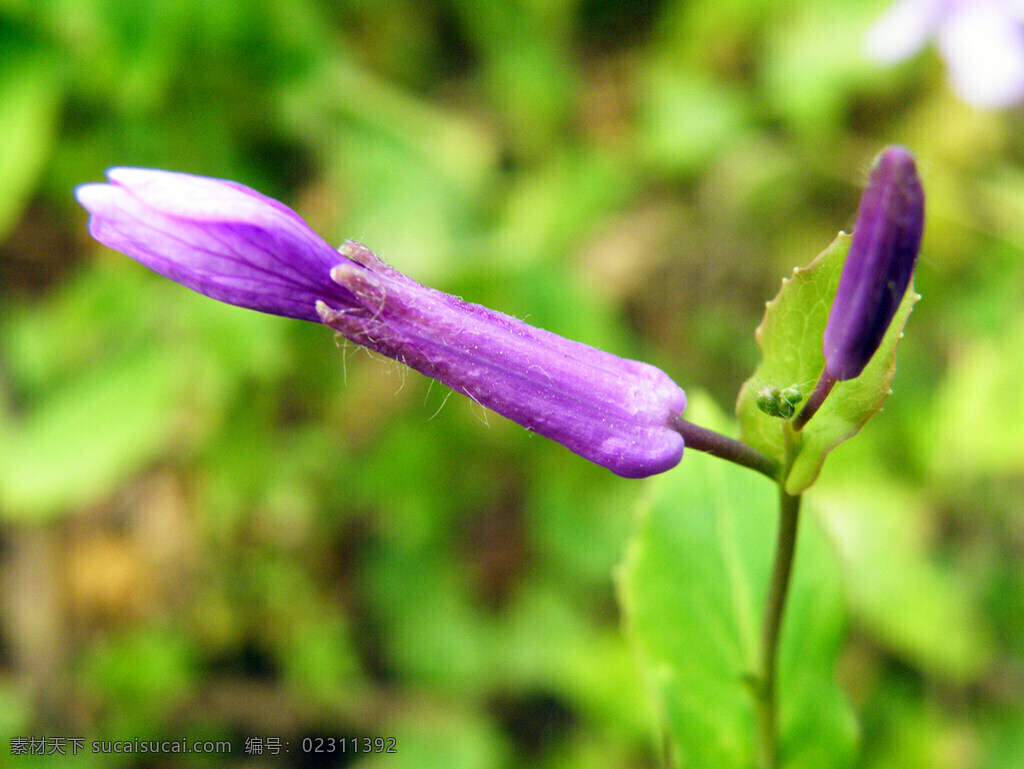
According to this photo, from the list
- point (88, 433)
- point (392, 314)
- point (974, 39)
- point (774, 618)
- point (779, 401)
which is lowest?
point (774, 618)

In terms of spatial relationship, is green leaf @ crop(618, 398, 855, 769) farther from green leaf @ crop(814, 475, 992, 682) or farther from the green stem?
green leaf @ crop(814, 475, 992, 682)

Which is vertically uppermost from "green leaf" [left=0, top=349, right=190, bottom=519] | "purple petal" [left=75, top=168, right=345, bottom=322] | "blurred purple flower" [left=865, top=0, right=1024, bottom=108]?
"blurred purple flower" [left=865, top=0, right=1024, bottom=108]

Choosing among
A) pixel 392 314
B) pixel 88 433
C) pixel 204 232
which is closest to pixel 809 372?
pixel 392 314

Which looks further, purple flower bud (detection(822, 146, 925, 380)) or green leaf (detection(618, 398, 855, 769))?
green leaf (detection(618, 398, 855, 769))

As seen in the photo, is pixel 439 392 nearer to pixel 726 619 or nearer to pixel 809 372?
pixel 726 619

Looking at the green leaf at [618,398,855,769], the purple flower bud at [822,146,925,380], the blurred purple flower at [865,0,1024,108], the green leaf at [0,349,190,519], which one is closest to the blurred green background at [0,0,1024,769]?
the green leaf at [0,349,190,519]

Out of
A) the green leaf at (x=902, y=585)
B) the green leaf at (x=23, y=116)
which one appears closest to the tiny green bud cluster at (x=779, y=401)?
the green leaf at (x=902, y=585)

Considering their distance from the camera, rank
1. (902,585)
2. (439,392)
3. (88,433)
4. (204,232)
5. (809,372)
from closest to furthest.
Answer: (204,232) → (809,372) → (902,585) → (88,433) → (439,392)

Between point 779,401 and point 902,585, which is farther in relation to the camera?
point 902,585
